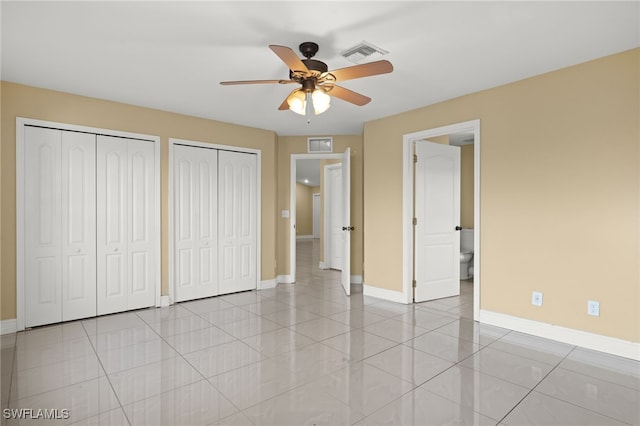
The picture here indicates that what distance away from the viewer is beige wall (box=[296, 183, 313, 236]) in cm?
1444

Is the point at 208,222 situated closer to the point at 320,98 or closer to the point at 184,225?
the point at 184,225

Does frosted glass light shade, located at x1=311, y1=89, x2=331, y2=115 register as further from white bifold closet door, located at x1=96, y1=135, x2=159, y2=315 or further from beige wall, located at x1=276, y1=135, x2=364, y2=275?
beige wall, located at x1=276, y1=135, x2=364, y2=275

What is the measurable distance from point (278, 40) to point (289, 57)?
57 centimetres

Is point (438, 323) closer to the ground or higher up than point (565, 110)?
closer to the ground

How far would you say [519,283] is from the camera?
3.52 metres

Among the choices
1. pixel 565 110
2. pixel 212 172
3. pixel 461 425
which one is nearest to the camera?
pixel 461 425

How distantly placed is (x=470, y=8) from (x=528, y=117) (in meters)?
1.66

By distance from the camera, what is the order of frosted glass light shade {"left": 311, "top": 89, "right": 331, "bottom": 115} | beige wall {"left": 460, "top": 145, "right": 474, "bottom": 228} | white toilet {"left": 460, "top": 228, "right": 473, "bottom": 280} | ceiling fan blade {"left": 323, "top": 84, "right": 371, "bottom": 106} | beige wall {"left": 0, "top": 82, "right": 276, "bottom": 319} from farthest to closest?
1. beige wall {"left": 460, "top": 145, "right": 474, "bottom": 228}
2. white toilet {"left": 460, "top": 228, "right": 473, "bottom": 280}
3. beige wall {"left": 0, "top": 82, "right": 276, "bottom": 319}
4. ceiling fan blade {"left": 323, "top": 84, "right": 371, "bottom": 106}
5. frosted glass light shade {"left": 311, "top": 89, "right": 331, "bottom": 115}

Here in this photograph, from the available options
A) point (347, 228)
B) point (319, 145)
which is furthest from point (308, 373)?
point (319, 145)

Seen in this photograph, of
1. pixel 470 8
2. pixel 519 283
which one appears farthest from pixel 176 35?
pixel 519 283

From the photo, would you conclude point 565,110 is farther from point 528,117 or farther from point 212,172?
point 212,172

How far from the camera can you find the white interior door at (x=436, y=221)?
15.2ft

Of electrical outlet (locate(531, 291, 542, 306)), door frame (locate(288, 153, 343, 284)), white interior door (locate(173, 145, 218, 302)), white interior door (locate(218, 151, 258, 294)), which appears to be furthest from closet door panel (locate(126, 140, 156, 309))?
electrical outlet (locate(531, 291, 542, 306))

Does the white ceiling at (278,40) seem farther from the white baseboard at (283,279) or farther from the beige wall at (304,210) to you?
the beige wall at (304,210)
